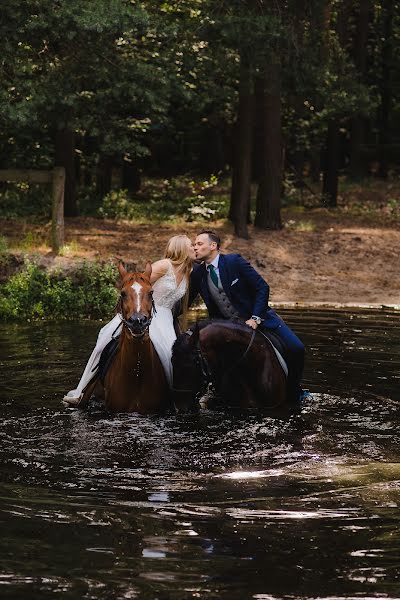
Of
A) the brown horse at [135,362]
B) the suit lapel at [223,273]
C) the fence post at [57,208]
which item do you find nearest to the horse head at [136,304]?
the brown horse at [135,362]

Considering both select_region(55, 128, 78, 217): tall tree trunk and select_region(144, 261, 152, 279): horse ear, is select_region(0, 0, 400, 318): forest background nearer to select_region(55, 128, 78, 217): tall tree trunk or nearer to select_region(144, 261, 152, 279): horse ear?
select_region(55, 128, 78, 217): tall tree trunk

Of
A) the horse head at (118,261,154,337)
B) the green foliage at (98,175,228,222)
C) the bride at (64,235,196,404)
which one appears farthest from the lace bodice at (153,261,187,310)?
the green foliage at (98,175,228,222)

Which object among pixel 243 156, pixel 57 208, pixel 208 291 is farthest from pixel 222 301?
pixel 243 156

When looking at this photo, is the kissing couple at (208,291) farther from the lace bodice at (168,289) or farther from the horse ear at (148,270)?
the horse ear at (148,270)

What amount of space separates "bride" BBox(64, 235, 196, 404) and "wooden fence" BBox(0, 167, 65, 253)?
10.8 metres

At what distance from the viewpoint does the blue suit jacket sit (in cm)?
1212

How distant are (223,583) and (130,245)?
18.8m

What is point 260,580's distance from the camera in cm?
671

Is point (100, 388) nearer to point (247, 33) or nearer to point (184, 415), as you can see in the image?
point (184, 415)

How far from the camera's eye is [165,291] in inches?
482

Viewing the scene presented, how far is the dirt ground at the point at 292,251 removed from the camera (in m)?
22.5

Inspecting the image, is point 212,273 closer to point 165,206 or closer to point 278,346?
point 278,346

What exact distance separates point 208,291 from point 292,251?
1342cm

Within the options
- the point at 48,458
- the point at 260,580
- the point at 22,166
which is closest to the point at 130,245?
the point at 22,166
